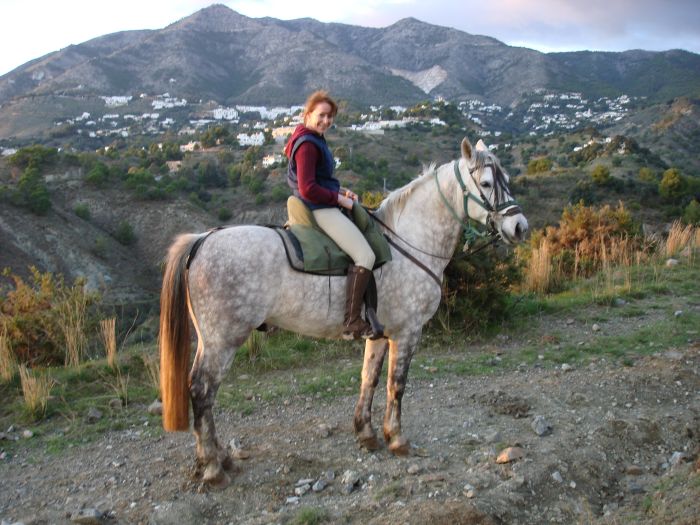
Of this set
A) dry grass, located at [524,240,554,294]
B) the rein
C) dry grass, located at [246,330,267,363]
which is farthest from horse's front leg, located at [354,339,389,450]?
dry grass, located at [524,240,554,294]

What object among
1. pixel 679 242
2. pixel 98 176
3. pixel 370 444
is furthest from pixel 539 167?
pixel 370 444

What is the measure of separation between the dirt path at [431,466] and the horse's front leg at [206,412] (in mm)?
127

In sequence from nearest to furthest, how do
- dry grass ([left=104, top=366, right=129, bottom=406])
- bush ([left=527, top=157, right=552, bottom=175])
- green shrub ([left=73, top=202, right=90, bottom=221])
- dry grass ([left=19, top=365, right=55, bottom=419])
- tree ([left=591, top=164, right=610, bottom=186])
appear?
dry grass ([left=19, top=365, right=55, bottom=419]) < dry grass ([left=104, top=366, right=129, bottom=406]) < tree ([left=591, top=164, right=610, bottom=186]) < green shrub ([left=73, top=202, right=90, bottom=221]) < bush ([left=527, top=157, right=552, bottom=175])

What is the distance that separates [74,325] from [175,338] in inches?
158

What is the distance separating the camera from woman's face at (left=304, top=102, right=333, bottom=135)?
4.21 meters

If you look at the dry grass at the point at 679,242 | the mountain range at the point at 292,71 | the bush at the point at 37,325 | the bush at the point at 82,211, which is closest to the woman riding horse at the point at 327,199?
the bush at the point at 37,325

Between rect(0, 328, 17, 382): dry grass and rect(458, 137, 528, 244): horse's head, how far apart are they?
550 cm

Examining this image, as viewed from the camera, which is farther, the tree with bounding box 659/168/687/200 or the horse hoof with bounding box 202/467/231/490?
the tree with bounding box 659/168/687/200

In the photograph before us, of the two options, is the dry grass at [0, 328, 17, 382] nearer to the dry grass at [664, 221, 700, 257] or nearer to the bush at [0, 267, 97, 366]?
the bush at [0, 267, 97, 366]

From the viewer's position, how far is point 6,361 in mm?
6273

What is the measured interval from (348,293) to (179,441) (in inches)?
87.7

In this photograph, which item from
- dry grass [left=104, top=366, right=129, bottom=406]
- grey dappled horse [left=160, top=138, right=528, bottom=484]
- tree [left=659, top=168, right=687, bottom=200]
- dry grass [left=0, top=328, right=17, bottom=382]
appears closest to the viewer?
grey dappled horse [left=160, top=138, right=528, bottom=484]

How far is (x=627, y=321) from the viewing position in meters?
8.33

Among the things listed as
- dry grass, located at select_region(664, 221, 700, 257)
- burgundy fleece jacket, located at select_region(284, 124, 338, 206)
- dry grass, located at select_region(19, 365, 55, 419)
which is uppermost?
burgundy fleece jacket, located at select_region(284, 124, 338, 206)
